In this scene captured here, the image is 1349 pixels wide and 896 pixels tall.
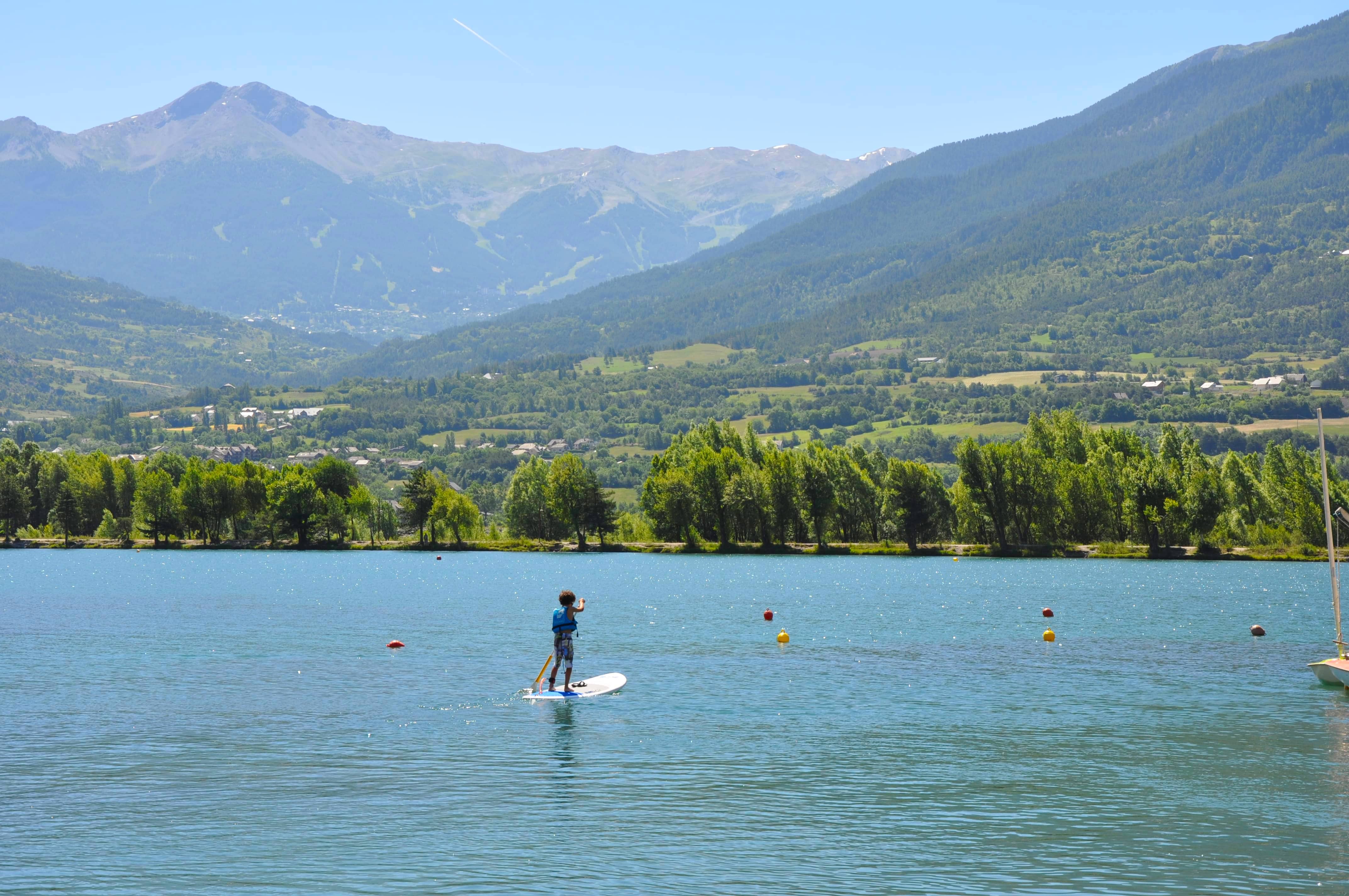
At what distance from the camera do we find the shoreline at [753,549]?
129 m

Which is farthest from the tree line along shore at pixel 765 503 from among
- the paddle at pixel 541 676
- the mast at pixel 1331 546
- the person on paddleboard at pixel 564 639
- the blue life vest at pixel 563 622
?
the blue life vest at pixel 563 622

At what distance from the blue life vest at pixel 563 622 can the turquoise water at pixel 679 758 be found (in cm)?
280

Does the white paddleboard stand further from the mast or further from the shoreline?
the shoreline

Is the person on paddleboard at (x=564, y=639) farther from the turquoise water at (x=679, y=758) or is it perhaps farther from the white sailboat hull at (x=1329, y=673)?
the white sailboat hull at (x=1329, y=673)

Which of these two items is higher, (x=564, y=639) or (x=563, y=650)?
(x=564, y=639)

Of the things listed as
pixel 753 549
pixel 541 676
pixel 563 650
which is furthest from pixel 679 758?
pixel 753 549

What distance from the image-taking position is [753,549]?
151 meters

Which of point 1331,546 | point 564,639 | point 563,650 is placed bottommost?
point 563,650

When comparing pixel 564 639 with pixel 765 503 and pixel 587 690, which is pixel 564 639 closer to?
pixel 587 690

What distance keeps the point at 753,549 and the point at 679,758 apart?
117 meters

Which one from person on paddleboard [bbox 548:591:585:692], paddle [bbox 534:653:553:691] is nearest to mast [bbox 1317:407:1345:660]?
person on paddleboard [bbox 548:591:585:692]

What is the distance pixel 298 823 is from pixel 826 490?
122 metres

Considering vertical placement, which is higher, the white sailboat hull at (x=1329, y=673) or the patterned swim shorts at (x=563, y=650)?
the patterned swim shorts at (x=563, y=650)

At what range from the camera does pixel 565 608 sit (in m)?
43.4
